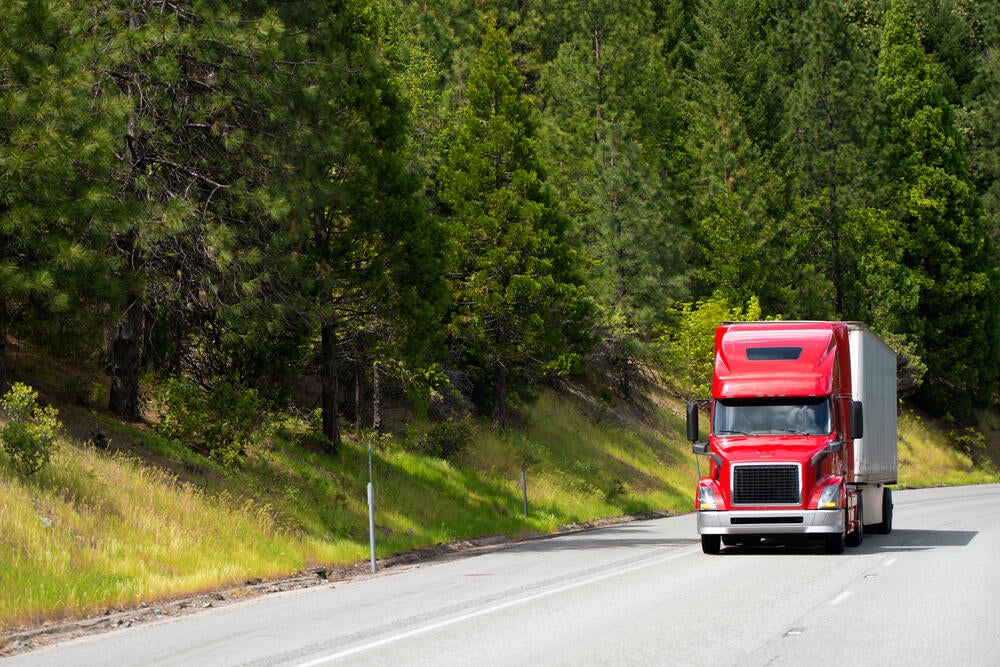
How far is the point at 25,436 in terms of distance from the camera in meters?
16.9

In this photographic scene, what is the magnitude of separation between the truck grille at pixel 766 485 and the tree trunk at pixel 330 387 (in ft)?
31.4

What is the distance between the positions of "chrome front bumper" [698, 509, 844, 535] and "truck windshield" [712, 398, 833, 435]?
137 centimetres

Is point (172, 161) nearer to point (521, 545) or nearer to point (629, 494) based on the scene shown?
point (521, 545)

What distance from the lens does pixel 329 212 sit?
87.1 ft

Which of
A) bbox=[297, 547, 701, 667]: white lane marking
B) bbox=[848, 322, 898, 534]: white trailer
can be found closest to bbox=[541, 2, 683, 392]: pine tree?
bbox=[848, 322, 898, 534]: white trailer

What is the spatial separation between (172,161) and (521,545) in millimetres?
10133

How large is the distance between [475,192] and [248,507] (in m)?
17.3

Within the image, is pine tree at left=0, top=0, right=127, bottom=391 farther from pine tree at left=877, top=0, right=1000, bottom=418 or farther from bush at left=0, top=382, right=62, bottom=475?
pine tree at left=877, top=0, right=1000, bottom=418

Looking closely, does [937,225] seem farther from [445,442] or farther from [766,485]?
[766,485]

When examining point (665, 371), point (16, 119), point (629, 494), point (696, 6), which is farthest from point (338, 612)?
point (696, 6)

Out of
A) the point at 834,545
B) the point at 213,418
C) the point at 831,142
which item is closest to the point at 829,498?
the point at 834,545

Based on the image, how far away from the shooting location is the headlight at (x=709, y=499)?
21234mm

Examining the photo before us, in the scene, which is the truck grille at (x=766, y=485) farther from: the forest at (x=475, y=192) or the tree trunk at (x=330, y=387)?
the tree trunk at (x=330, y=387)

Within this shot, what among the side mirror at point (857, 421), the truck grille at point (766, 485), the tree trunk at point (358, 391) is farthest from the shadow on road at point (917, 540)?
the tree trunk at point (358, 391)
